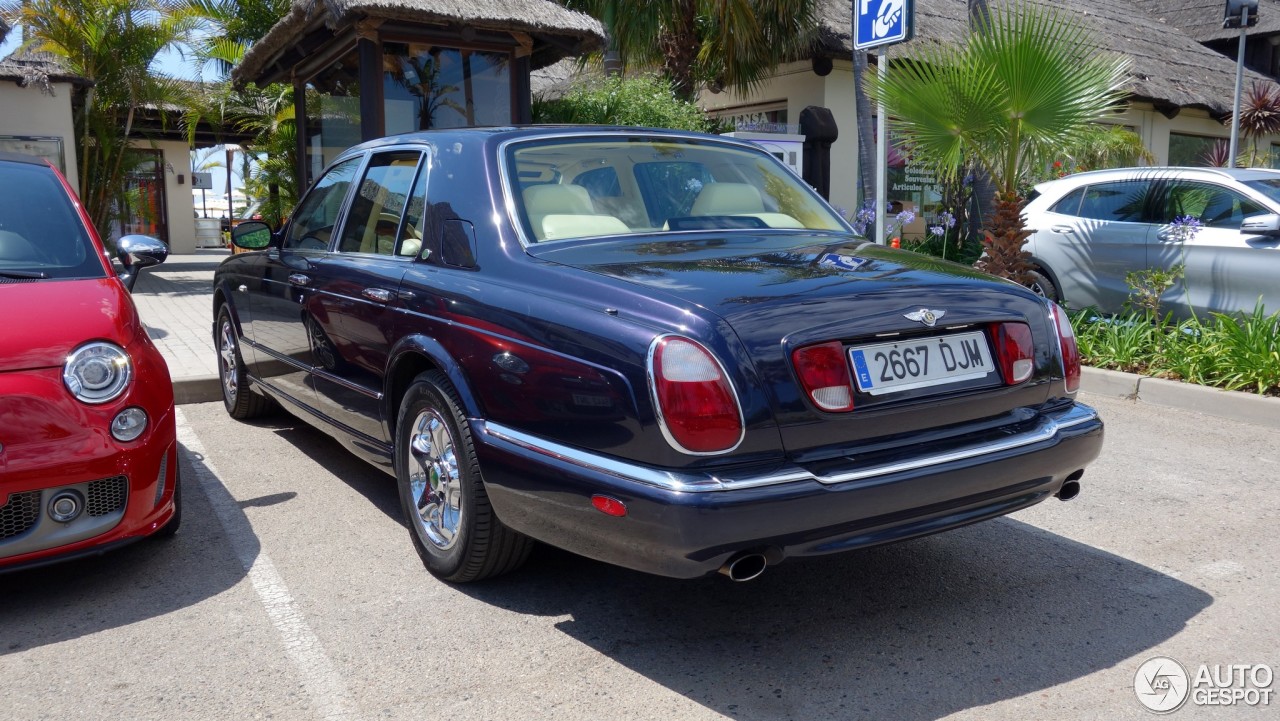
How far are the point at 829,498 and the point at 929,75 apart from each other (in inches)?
232

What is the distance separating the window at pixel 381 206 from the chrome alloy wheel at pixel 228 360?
186cm

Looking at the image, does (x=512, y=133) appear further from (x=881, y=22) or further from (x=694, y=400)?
(x=881, y=22)

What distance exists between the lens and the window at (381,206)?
158 inches

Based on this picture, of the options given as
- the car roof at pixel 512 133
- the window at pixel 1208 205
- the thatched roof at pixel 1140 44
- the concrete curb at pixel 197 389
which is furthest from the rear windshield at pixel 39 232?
the thatched roof at pixel 1140 44

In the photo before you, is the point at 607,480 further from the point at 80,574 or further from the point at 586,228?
the point at 80,574

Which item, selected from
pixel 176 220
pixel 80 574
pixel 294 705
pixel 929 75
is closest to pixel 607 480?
pixel 294 705

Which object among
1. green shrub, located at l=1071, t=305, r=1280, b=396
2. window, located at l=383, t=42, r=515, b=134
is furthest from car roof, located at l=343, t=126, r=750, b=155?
window, located at l=383, t=42, r=515, b=134

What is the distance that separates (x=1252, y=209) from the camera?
24.8ft

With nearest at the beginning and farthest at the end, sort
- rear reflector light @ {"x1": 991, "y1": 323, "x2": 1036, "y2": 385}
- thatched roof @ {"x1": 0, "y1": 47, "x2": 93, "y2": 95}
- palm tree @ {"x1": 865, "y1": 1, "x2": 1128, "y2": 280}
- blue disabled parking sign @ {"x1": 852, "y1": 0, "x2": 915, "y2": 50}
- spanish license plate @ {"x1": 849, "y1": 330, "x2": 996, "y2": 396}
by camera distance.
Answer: spanish license plate @ {"x1": 849, "y1": 330, "x2": 996, "y2": 396}
rear reflector light @ {"x1": 991, "y1": 323, "x2": 1036, "y2": 385}
blue disabled parking sign @ {"x1": 852, "y1": 0, "x2": 915, "y2": 50}
palm tree @ {"x1": 865, "y1": 1, "x2": 1128, "y2": 280}
thatched roof @ {"x1": 0, "y1": 47, "x2": 93, "y2": 95}

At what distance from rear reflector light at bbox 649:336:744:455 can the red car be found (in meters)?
1.95

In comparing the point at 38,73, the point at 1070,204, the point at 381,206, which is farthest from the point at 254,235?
the point at 38,73

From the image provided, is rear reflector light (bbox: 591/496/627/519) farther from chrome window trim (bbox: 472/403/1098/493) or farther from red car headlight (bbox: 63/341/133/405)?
red car headlight (bbox: 63/341/133/405)

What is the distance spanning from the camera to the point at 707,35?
1387 cm

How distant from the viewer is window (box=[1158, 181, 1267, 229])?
761cm
